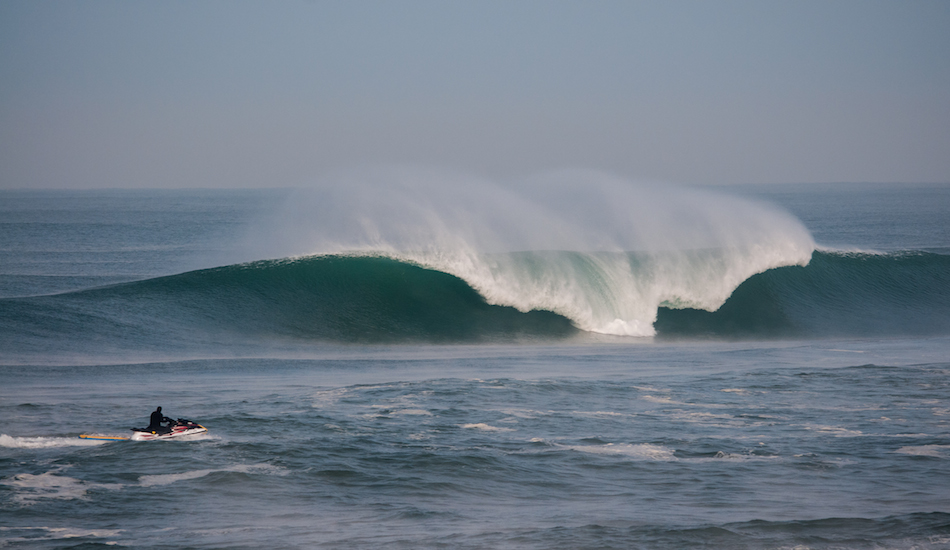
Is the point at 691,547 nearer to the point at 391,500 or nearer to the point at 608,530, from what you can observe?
the point at 608,530

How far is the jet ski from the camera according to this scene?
9078mm

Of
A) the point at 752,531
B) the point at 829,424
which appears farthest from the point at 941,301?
the point at 752,531

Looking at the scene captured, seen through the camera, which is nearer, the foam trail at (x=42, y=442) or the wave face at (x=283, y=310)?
the foam trail at (x=42, y=442)

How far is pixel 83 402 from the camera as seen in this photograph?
1117 centimetres

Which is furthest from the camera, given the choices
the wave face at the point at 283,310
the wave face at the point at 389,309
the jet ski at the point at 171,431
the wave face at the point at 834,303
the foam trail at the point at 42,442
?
the wave face at the point at 834,303

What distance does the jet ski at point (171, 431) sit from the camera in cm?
908

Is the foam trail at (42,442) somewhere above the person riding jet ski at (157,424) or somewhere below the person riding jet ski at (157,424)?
below

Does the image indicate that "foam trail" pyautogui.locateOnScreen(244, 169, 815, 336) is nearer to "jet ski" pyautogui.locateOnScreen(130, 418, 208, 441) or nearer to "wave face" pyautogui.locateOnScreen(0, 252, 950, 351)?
"wave face" pyautogui.locateOnScreen(0, 252, 950, 351)

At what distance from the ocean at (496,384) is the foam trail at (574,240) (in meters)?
0.08

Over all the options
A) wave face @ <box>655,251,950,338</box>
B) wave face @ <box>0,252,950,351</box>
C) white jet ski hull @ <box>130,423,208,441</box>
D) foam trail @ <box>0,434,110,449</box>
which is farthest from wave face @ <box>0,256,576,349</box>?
white jet ski hull @ <box>130,423,208,441</box>

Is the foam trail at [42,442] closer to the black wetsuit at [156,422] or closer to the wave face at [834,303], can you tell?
the black wetsuit at [156,422]

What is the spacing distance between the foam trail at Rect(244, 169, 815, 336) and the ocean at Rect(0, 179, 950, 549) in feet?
0.27

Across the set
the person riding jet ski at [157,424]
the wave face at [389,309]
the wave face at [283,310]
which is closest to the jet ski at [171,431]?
the person riding jet ski at [157,424]

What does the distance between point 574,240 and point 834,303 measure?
741 cm
